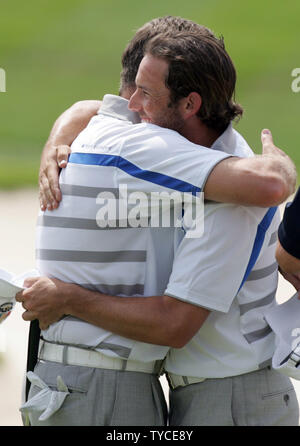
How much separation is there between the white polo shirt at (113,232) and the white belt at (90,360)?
0.03 meters

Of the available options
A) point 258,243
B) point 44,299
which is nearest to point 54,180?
point 44,299

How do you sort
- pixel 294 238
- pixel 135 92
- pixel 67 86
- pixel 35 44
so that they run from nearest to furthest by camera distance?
pixel 294 238, pixel 135 92, pixel 67 86, pixel 35 44

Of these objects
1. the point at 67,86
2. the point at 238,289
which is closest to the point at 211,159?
the point at 238,289

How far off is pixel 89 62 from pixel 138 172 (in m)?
11.6

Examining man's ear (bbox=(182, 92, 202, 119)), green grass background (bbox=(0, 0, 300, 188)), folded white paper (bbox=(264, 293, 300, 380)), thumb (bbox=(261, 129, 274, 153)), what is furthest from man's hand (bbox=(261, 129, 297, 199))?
green grass background (bbox=(0, 0, 300, 188))

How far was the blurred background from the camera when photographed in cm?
1061

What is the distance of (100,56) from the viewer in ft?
46.8

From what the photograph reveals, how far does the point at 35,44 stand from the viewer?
14.8 meters

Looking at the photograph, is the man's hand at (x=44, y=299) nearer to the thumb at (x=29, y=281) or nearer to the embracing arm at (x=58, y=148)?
the thumb at (x=29, y=281)

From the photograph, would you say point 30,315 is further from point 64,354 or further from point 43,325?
point 64,354

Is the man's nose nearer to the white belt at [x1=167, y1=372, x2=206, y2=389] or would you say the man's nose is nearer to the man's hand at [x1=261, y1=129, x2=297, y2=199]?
the man's hand at [x1=261, y1=129, x2=297, y2=199]

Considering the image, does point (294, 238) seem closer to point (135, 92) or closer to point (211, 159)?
point (211, 159)
